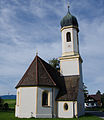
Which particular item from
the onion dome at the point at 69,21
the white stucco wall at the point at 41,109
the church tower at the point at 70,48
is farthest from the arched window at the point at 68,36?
the white stucco wall at the point at 41,109

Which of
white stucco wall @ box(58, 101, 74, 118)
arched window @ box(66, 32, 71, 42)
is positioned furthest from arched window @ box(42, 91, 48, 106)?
arched window @ box(66, 32, 71, 42)

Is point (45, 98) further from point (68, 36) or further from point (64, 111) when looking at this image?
point (68, 36)

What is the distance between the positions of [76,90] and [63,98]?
247 cm

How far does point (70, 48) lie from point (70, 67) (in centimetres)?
350

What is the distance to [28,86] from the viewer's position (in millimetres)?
22875

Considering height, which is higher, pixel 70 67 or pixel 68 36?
pixel 68 36

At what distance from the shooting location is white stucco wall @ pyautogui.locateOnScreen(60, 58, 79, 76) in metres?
28.9

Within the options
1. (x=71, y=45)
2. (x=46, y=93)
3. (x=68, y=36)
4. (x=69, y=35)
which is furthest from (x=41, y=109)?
(x=69, y=35)

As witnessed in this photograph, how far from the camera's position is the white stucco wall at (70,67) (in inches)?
1136

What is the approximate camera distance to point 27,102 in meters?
22.4

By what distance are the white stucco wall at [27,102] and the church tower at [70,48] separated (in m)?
8.69

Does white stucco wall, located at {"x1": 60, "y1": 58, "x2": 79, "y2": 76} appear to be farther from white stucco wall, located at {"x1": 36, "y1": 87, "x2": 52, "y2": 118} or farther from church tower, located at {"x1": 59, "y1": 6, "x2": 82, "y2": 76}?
white stucco wall, located at {"x1": 36, "y1": 87, "x2": 52, "y2": 118}

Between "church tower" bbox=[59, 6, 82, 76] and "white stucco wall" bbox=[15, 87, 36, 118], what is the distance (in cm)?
869

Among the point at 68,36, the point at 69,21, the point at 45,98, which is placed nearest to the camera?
the point at 45,98
